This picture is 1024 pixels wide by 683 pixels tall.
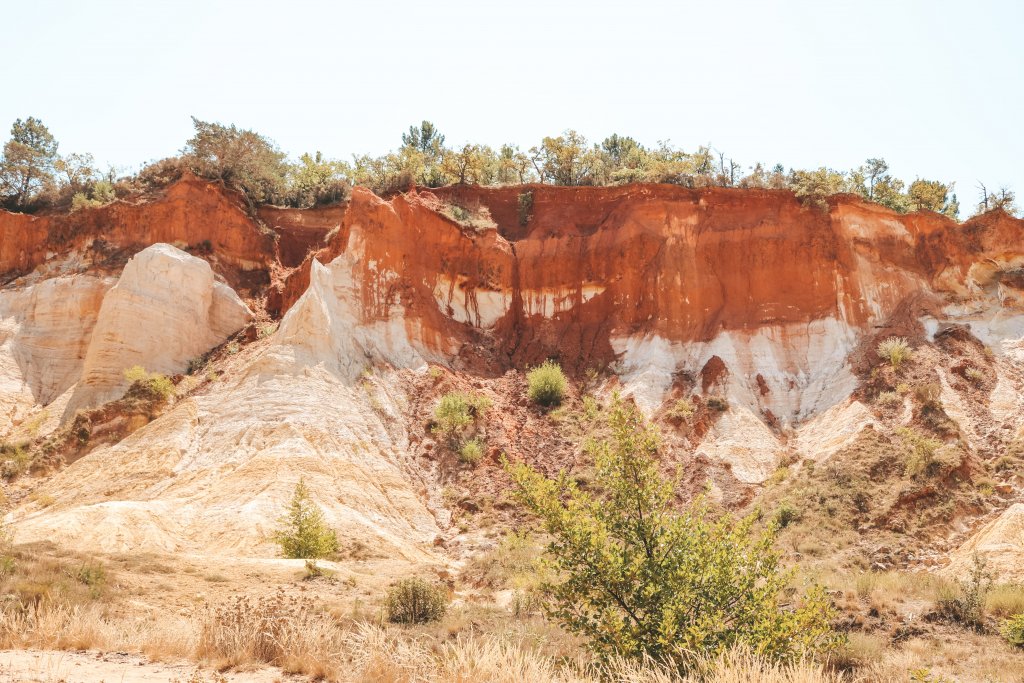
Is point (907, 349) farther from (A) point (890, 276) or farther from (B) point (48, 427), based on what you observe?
(B) point (48, 427)

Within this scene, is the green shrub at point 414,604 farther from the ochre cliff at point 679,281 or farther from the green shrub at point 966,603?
the ochre cliff at point 679,281

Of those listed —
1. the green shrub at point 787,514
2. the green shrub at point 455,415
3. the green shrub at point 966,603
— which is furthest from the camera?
the green shrub at point 455,415

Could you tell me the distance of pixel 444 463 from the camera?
91.2 ft

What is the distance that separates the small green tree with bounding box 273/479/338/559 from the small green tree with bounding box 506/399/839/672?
32.9ft

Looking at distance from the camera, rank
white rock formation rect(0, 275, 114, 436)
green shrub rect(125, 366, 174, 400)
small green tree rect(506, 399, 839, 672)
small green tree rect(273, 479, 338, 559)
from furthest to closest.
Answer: white rock formation rect(0, 275, 114, 436) → green shrub rect(125, 366, 174, 400) → small green tree rect(273, 479, 338, 559) → small green tree rect(506, 399, 839, 672)

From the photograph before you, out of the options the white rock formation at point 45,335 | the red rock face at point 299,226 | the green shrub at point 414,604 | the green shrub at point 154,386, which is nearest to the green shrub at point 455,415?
the green shrub at point 154,386

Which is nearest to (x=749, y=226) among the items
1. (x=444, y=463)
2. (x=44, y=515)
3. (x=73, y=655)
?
(x=444, y=463)

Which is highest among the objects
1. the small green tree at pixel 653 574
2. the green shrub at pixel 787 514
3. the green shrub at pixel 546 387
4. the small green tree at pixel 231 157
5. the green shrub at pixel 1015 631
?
the small green tree at pixel 231 157

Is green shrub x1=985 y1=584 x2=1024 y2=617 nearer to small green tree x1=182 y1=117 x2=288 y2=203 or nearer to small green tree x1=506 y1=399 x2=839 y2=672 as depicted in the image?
small green tree x1=506 y1=399 x2=839 y2=672

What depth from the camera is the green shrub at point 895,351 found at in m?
29.5

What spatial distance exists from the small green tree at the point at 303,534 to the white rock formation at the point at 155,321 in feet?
45.1

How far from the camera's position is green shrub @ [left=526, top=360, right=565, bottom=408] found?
3209 centimetres

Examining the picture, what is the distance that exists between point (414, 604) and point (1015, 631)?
10563 mm

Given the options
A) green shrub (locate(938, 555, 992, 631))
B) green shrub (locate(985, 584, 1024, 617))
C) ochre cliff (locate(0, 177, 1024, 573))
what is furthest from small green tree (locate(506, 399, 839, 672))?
ochre cliff (locate(0, 177, 1024, 573))
